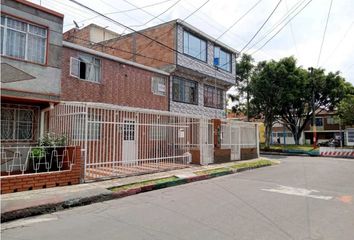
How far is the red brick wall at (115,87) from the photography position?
45.0ft

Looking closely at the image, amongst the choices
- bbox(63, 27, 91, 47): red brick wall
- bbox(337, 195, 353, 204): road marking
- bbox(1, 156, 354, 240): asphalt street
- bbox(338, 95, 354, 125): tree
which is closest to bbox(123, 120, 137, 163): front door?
bbox(1, 156, 354, 240): asphalt street

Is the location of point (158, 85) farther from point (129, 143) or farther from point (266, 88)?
point (266, 88)

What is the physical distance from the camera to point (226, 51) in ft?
83.7

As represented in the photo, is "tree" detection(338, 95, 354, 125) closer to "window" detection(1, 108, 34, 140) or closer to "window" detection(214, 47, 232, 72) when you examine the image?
"window" detection(214, 47, 232, 72)

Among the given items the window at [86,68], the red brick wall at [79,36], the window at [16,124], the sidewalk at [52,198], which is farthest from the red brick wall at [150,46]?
the sidewalk at [52,198]

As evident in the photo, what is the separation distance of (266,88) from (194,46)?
43.7 ft

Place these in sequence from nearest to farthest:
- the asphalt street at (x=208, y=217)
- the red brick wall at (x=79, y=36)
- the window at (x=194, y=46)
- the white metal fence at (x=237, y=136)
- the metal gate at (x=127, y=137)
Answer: the asphalt street at (x=208, y=217) → the metal gate at (x=127, y=137) → the white metal fence at (x=237, y=136) → the window at (x=194, y=46) → the red brick wall at (x=79, y=36)

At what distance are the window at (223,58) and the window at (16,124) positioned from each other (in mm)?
15642

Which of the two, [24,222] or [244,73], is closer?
[24,222]

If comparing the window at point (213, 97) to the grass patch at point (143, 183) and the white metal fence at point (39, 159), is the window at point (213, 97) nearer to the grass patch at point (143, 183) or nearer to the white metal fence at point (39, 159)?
the grass patch at point (143, 183)

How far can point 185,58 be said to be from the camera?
2027 cm

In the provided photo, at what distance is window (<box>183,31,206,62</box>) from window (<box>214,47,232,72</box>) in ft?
6.29

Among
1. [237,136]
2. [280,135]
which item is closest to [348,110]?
[237,136]

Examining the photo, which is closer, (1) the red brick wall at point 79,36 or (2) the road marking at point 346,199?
(2) the road marking at point 346,199
